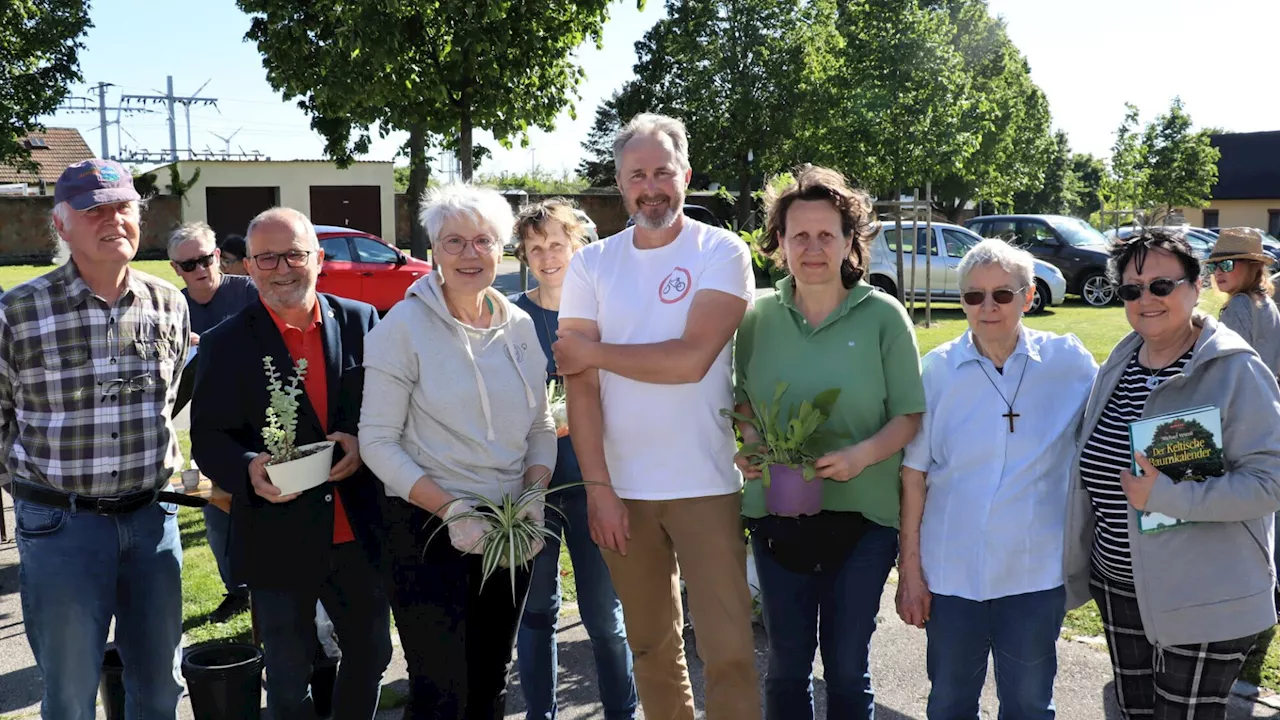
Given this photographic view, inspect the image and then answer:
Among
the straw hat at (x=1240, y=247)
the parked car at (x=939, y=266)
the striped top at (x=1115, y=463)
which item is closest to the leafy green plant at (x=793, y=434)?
the striped top at (x=1115, y=463)

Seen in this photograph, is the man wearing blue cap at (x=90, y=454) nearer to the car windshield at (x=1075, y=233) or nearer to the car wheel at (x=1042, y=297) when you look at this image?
the car wheel at (x=1042, y=297)

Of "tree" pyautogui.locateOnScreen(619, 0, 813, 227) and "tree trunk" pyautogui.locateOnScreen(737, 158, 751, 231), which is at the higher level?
"tree" pyautogui.locateOnScreen(619, 0, 813, 227)

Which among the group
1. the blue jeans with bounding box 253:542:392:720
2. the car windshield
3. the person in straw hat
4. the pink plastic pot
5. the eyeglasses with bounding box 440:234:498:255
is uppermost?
the car windshield

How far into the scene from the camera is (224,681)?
337 cm

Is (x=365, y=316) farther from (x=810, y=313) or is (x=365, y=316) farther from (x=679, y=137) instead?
(x=810, y=313)

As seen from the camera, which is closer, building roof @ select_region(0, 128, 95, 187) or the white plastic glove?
the white plastic glove

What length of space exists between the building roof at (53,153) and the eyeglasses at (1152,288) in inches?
1913

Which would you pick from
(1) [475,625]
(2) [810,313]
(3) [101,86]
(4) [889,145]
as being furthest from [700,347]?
(3) [101,86]

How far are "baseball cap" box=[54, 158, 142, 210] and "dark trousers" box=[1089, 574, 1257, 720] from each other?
3.20 m

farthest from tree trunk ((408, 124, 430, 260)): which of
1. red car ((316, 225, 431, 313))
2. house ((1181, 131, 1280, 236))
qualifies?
house ((1181, 131, 1280, 236))

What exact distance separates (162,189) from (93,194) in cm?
3956

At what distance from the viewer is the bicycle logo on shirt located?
9.82 feet

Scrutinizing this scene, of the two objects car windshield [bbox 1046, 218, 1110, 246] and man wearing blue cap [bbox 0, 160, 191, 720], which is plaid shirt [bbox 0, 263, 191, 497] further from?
car windshield [bbox 1046, 218, 1110, 246]

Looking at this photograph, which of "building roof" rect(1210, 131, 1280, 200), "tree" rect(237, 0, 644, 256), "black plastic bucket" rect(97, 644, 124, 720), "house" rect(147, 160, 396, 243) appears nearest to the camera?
"black plastic bucket" rect(97, 644, 124, 720)
